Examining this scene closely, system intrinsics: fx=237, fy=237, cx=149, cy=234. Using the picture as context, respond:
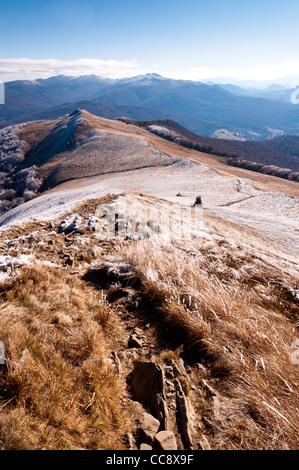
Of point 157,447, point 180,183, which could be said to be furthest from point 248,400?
point 180,183

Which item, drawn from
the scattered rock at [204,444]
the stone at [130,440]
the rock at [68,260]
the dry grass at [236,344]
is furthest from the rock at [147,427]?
the rock at [68,260]

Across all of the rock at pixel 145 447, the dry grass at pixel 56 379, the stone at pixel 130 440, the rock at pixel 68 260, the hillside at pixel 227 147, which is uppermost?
the hillside at pixel 227 147

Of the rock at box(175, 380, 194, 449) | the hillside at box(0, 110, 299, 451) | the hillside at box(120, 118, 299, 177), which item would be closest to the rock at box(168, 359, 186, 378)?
the hillside at box(0, 110, 299, 451)

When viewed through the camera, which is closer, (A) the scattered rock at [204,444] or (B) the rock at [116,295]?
(A) the scattered rock at [204,444]

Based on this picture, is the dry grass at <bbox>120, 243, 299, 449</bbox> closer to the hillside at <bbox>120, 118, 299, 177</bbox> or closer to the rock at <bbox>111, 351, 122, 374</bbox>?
the rock at <bbox>111, 351, 122, 374</bbox>

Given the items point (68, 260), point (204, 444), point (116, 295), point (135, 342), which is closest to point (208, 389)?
point (204, 444)

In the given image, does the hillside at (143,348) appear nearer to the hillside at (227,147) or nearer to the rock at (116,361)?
the rock at (116,361)
